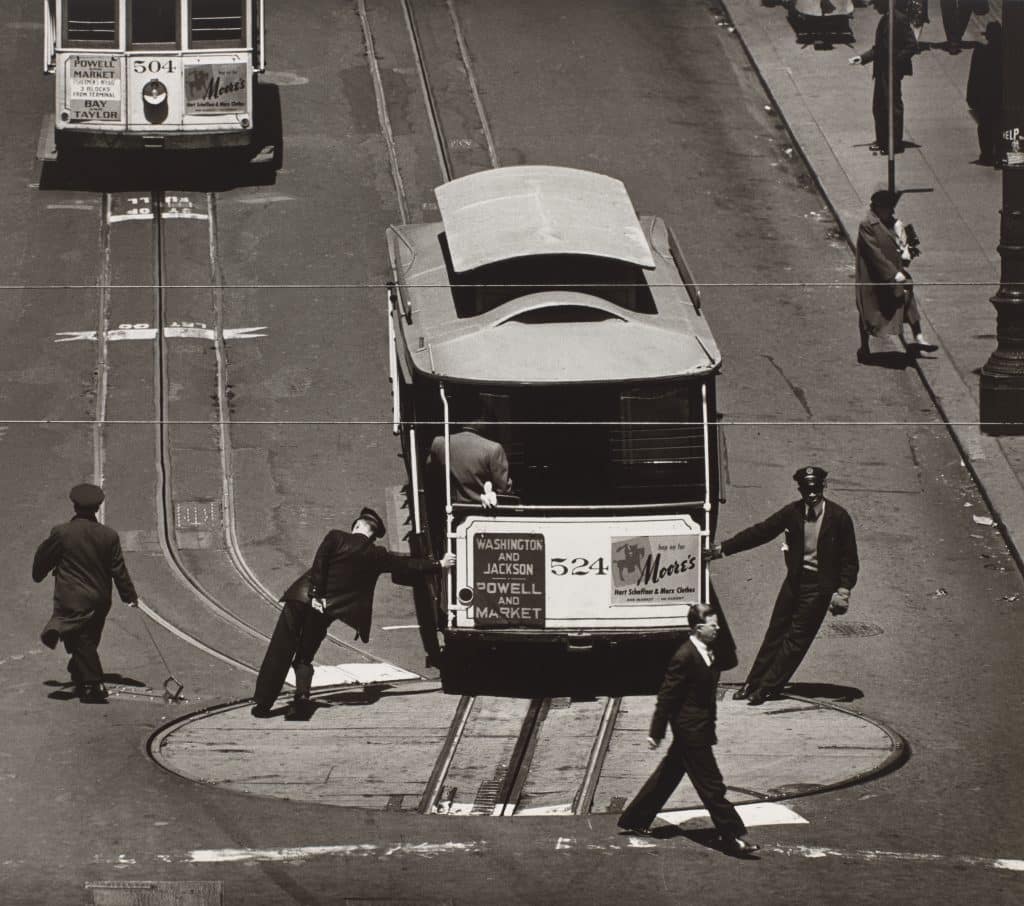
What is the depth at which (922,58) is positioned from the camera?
114ft

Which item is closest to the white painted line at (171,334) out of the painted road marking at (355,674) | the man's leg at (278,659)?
the painted road marking at (355,674)

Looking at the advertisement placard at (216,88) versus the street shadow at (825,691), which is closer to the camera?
the street shadow at (825,691)

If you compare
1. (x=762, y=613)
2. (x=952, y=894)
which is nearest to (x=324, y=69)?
(x=762, y=613)

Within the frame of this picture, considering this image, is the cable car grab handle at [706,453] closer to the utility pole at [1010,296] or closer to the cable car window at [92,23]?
the utility pole at [1010,296]

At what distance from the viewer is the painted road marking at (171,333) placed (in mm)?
25234

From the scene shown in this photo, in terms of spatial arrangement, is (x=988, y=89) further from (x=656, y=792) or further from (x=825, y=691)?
(x=656, y=792)

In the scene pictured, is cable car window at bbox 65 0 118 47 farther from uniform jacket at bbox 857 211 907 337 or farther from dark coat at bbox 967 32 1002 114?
dark coat at bbox 967 32 1002 114

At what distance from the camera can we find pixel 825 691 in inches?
699

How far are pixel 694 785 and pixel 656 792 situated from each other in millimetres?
234

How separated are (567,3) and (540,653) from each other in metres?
19.9

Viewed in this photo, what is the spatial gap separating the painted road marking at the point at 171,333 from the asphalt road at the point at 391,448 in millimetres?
252

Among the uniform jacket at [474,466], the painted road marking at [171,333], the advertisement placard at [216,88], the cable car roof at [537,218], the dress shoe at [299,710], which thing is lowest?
the painted road marking at [171,333]

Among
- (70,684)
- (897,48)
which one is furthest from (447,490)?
(897,48)

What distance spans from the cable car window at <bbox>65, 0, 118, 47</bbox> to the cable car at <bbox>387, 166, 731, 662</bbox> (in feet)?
34.4
